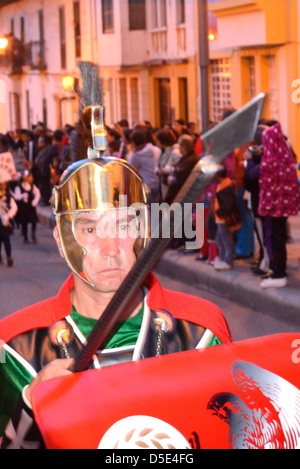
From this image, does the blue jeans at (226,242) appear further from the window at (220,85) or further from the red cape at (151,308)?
the window at (220,85)

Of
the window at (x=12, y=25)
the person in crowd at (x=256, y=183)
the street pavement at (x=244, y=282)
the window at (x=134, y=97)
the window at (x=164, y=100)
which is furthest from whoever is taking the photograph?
the window at (x=12, y=25)

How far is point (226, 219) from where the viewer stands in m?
9.42

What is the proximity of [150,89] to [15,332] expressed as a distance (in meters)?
24.6

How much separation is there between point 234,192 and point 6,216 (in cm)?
365

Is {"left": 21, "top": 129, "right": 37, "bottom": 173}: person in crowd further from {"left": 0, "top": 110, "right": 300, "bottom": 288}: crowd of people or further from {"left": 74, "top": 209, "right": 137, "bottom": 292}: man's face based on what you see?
{"left": 74, "top": 209, "right": 137, "bottom": 292}: man's face

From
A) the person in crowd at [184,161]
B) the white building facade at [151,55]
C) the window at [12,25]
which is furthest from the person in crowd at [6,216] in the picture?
the window at [12,25]

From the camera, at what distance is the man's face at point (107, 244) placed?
2.12m

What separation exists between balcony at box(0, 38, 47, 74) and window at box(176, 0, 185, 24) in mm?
11662

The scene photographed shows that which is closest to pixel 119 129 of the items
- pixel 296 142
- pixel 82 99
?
pixel 296 142

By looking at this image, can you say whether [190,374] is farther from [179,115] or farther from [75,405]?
[179,115]

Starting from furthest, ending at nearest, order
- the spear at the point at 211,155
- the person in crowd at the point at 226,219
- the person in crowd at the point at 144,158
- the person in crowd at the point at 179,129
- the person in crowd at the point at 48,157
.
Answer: the person in crowd at the point at 48,157 → the person in crowd at the point at 179,129 → the person in crowd at the point at 144,158 → the person in crowd at the point at 226,219 → the spear at the point at 211,155

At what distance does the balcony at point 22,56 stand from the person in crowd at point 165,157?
22662 millimetres

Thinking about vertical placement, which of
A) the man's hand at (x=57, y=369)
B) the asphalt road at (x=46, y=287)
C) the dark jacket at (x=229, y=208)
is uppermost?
the man's hand at (x=57, y=369)

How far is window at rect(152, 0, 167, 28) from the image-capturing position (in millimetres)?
24828
